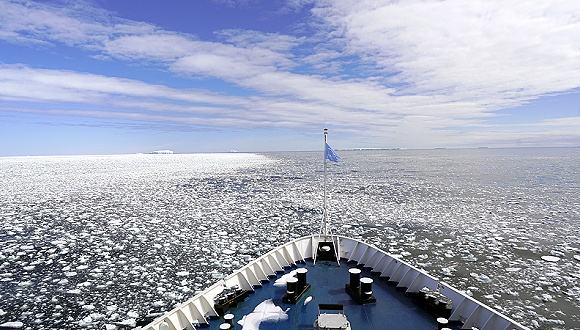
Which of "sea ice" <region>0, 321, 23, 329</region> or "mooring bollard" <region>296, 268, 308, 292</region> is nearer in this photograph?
"mooring bollard" <region>296, 268, 308, 292</region>

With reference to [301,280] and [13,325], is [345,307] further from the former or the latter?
[13,325]

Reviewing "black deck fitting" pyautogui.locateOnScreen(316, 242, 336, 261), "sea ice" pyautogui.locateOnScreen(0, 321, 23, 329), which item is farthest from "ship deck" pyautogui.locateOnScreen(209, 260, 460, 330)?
"sea ice" pyautogui.locateOnScreen(0, 321, 23, 329)

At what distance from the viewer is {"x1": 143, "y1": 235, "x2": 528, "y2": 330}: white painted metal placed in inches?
213

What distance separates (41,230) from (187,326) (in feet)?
43.8

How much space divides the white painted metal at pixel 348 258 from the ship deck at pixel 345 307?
26 cm

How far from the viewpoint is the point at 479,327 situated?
552cm

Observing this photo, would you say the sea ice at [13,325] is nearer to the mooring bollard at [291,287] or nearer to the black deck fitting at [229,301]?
the black deck fitting at [229,301]

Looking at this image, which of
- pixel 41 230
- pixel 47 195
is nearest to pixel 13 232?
pixel 41 230

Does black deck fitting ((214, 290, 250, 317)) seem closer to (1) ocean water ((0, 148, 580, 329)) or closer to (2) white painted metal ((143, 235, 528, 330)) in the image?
(2) white painted metal ((143, 235, 528, 330))

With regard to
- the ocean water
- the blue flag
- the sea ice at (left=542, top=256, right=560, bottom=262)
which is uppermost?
the blue flag

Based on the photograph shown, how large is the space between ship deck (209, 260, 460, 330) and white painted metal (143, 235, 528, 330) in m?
0.26

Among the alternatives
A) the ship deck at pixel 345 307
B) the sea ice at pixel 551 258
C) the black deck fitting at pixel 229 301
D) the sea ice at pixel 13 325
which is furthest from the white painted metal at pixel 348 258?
the sea ice at pixel 551 258

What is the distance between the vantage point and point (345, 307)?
6.45 metres

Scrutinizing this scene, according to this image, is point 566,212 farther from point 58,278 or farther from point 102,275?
point 58,278
